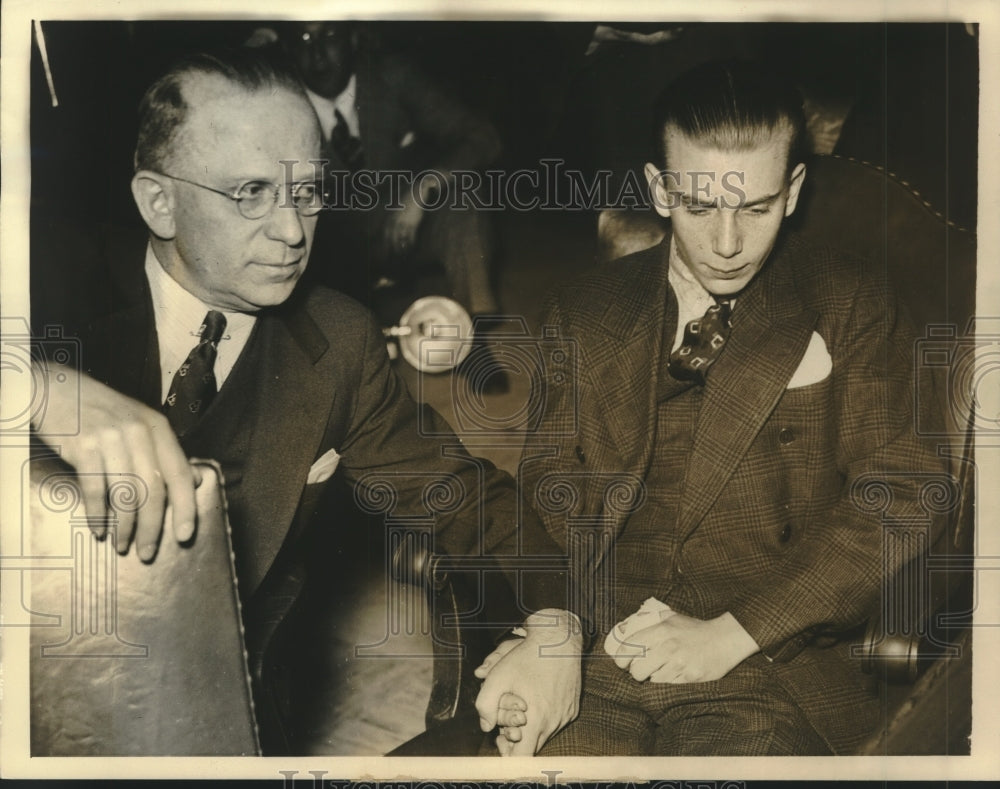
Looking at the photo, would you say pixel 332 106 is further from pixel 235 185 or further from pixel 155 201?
pixel 155 201

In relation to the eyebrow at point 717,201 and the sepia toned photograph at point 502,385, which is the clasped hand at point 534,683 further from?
the eyebrow at point 717,201

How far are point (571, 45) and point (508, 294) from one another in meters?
0.75

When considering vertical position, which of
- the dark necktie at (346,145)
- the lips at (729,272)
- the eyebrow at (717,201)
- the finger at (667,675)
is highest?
the dark necktie at (346,145)

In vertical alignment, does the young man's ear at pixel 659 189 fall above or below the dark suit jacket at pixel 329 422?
above

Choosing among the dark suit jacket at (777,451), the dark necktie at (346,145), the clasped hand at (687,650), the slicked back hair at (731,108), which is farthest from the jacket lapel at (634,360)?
the dark necktie at (346,145)

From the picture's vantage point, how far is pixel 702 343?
361cm

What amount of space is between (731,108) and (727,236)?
0.36 m

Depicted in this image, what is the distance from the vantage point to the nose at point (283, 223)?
3570 millimetres

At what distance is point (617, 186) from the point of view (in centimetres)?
361

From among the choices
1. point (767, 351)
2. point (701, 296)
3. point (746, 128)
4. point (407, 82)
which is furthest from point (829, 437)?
point (407, 82)

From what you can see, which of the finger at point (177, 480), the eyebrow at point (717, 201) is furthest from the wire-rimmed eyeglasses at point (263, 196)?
the eyebrow at point (717, 201)

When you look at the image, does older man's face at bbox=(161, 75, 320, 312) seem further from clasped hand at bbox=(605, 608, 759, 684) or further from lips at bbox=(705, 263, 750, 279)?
clasped hand at bbox=(605, 608, 759, 684)

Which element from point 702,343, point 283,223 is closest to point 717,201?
point 702,343

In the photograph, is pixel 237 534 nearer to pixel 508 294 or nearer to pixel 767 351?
pixel 508 294
